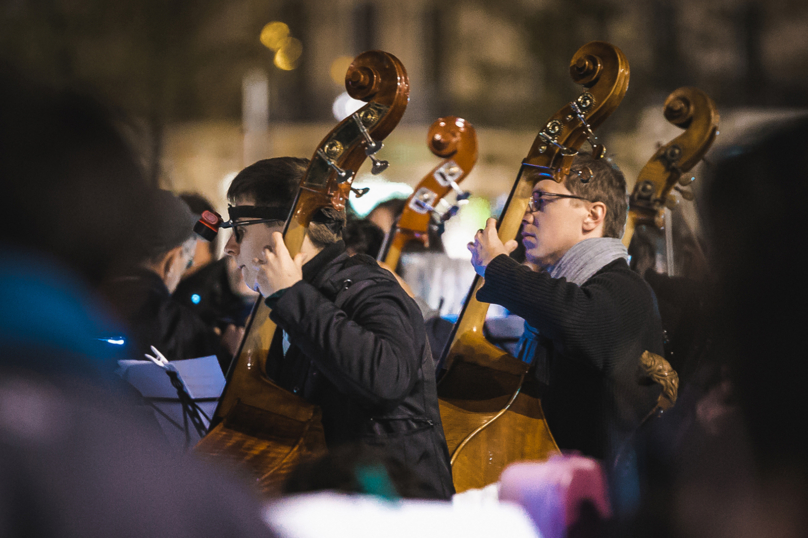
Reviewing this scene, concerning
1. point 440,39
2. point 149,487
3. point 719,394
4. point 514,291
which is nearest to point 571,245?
point 514,291

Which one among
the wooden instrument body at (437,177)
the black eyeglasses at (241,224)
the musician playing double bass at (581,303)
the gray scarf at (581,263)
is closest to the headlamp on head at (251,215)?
the black eyeglasses at (241,224)

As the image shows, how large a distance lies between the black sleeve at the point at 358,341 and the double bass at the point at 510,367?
46 centimetres

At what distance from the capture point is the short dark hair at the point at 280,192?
1978 mm

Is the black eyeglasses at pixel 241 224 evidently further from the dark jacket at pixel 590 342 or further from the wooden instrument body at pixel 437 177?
the wooden instrument body at pixel 437 177

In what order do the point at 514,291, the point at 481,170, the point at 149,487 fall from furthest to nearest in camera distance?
the point at 481,170, the point at 514,291, the point at 149,487

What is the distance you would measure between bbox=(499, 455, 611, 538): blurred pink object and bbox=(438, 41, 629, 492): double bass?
84 millimetres

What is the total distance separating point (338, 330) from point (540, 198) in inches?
38.4

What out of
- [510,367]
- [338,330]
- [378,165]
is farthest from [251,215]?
[510,367]

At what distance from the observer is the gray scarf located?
2143 millimetres

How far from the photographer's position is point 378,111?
2.02 meters

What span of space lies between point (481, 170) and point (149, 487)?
12990 millimetres

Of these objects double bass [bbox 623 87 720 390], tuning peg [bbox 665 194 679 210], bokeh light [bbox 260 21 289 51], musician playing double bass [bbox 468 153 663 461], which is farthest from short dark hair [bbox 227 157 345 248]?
bokeh light [bbox 260 21 289 51]

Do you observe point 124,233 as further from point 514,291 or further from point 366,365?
point 514,291

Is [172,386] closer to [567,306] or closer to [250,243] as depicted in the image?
[250,243]
